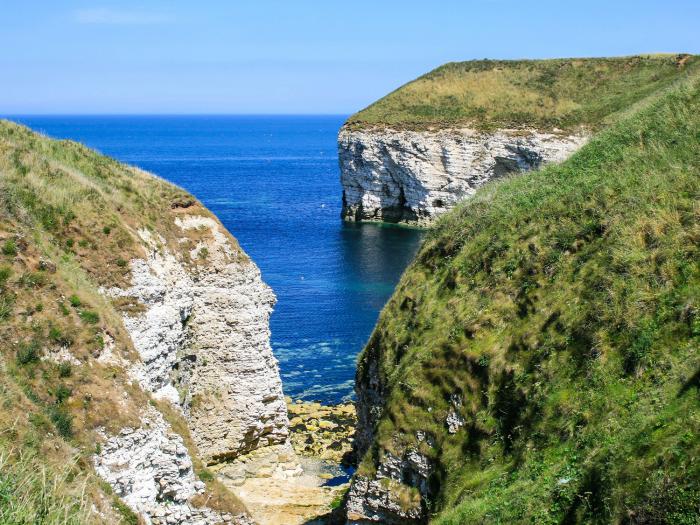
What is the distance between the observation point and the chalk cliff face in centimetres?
10575

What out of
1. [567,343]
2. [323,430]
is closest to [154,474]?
[567,343]

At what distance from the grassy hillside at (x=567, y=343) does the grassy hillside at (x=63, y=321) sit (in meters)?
8.96

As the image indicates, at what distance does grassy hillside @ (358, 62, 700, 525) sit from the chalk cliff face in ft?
244

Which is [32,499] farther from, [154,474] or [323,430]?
[323,430]

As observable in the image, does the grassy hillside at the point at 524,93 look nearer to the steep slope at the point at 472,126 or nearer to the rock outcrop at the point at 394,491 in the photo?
the steep slope at the point at 472,126

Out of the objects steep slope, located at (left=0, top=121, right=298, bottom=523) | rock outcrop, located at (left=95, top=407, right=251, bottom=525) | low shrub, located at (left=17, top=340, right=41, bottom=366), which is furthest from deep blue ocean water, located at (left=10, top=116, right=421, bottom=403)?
low shrub, located at (left=17, top=340, right=41, bottom=366)

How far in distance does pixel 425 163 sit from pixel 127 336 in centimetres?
8695

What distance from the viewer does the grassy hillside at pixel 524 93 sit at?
109250 mm

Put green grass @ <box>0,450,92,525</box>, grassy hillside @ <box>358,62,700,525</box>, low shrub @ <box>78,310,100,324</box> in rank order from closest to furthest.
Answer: green grass @ <box>0,450,92,525</box>
grassy hillside @ <box>358,62,700,525</box>
low shrub @ <box>78,310,100,324</box>

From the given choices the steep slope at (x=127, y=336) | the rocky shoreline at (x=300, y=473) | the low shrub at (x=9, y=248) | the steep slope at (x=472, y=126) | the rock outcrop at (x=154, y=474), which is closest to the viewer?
the steep slope at (x=127, y=336)

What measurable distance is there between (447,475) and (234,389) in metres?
17.8

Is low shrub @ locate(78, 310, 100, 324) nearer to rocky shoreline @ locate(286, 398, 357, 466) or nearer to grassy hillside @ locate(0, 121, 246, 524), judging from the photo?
grassy hillside @ locate(0, 121, 246, 524)

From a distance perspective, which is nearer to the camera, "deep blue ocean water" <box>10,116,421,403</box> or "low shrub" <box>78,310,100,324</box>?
"low shrub" <box>78,310,100,324</box>

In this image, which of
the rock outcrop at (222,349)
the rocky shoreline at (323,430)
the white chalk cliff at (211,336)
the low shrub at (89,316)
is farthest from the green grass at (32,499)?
the rocky shoreline at (323,430)
